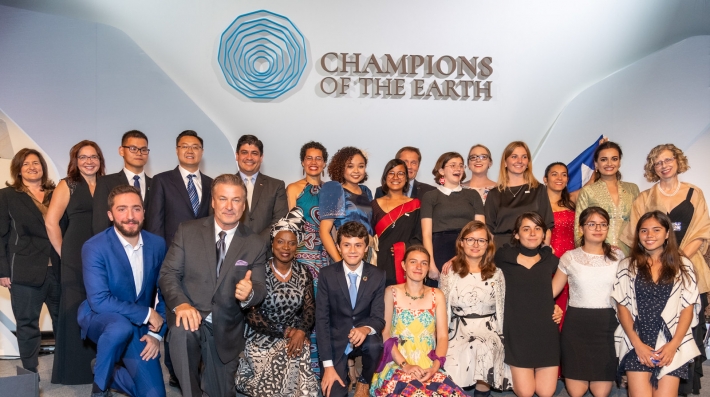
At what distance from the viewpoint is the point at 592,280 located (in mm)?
4121

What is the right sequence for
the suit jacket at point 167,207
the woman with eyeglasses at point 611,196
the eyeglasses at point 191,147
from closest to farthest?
1. the suit jacket at point 167,207
2. the eyeglasses at point 191,147
3. the woman with eyeglasses at point 611,196

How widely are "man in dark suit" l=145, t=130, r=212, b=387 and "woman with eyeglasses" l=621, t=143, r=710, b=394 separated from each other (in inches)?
123

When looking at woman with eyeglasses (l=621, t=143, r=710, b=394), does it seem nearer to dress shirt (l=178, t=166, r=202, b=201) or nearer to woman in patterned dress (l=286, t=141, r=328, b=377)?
woman in patterned dress (l=286, t=141, r=328, b=377)

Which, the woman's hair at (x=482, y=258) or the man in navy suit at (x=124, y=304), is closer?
the man in navy suit at (x=124, y=304)

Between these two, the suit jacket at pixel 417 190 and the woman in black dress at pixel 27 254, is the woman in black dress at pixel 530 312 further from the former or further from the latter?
the woman in black dress at pixel 27 254

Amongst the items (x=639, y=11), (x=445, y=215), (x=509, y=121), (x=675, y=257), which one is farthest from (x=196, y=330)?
(x=639, y=11)

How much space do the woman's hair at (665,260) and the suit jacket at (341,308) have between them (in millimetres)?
1646

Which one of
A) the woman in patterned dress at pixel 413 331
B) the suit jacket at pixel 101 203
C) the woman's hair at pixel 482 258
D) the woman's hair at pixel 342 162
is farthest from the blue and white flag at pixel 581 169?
the suit jacket at pixel 101 203

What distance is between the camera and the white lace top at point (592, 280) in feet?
13.5

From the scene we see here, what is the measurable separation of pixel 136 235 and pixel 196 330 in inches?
29.2

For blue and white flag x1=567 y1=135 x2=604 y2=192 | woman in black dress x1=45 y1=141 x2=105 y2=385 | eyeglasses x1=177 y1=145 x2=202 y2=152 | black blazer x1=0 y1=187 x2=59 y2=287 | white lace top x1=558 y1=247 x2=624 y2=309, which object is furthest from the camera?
blue and white flag x1=567 y1=135 x2=604 y2=192

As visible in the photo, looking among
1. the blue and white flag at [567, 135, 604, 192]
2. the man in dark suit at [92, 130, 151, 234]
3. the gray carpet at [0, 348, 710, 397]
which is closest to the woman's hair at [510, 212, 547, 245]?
the gray carpet at [0, 348, 710, 397]

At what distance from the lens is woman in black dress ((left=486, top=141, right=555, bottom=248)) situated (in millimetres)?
4508

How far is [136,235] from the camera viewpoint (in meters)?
3.75
